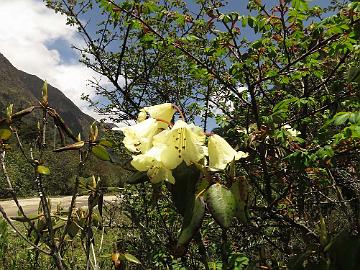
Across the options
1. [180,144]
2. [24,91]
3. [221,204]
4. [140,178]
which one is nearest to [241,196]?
[221,204]

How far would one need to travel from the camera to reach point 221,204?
0.90 meters

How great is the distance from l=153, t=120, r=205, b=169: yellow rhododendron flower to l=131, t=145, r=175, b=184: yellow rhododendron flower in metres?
0.02

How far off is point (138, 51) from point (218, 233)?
12.6 feet

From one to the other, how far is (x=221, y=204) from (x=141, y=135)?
12.5 inches

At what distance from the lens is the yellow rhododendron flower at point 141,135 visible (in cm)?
109

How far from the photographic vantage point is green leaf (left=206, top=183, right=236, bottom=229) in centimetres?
89

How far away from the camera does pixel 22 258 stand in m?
6.88

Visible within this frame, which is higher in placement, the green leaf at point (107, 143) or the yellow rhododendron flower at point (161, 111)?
the yellow rhododendron flower at point (161, 111)

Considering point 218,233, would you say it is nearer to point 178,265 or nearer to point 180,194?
point 178,265

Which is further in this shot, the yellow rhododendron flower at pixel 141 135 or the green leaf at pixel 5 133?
the green leaf at pixel 5 133

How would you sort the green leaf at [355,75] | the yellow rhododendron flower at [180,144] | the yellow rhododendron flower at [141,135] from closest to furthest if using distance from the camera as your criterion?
the yellow rhododendron flower at [180,144] < the yellow rhododendron flower at [141,135] < the green leaf at [355,75]

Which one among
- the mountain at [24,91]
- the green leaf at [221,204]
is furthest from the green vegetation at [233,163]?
the mountain at [24,91]

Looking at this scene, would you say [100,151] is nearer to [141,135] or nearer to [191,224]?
[141,135]

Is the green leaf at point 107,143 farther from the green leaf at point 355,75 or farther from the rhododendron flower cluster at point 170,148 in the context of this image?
the green leaf at point 355,75
